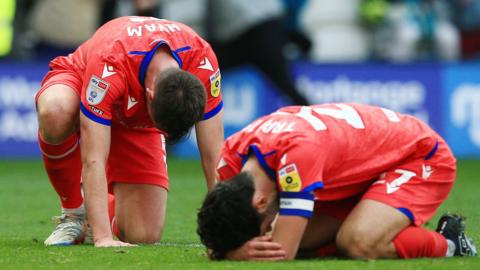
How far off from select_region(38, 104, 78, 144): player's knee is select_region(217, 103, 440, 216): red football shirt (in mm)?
1287

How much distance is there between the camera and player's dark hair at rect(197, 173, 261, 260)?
5.64 meters

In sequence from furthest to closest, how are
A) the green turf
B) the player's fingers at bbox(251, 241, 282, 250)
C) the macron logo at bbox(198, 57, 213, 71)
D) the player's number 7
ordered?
the macron logo at bbox(198, 57, 213, 71), the player's number 7, the green turf, the player's fingers at bbox(251, 241, 282, 250)

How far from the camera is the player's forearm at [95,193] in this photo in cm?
666

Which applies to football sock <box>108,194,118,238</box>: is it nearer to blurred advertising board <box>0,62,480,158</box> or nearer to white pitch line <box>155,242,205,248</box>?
white pitch line <box>155,242,205,248</box>

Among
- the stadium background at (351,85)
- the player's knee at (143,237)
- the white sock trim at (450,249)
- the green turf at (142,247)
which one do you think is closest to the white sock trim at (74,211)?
the green turf at (142,247)

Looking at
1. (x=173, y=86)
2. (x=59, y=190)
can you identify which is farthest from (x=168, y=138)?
(x=59, y=190)

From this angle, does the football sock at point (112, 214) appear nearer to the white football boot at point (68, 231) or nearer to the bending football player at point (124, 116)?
the bending football player at point (124, 116)

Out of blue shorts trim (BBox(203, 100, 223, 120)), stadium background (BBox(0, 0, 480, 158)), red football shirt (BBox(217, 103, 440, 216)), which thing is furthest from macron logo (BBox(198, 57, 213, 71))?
stadium background (BBox(0, 0, 480, 158))

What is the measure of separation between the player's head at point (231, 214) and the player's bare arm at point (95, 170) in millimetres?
1047

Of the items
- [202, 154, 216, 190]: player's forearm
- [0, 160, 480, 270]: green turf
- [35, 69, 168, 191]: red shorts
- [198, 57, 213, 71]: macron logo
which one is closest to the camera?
[0, 160, 480, 270]: green turf

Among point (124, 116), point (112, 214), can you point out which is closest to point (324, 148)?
point (124, 116)

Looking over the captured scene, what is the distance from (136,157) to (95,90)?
1.22 metres

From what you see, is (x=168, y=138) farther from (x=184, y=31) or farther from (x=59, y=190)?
(x=59, y=190)

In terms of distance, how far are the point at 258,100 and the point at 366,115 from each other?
28.0 feet
